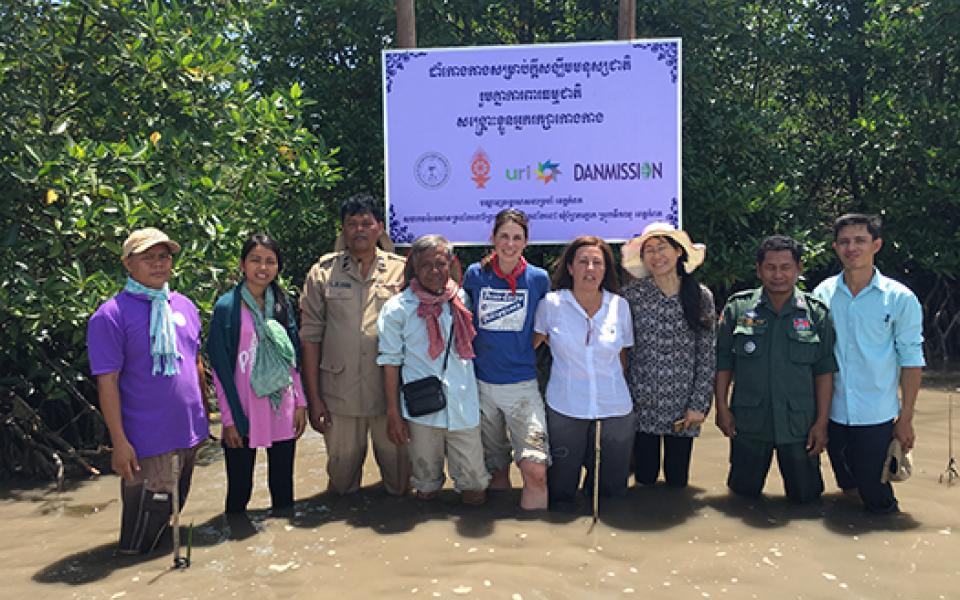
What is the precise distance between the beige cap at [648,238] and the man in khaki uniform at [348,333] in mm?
1322

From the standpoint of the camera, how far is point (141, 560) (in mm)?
3311

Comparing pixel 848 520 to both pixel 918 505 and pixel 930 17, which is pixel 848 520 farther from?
pixel 930 17

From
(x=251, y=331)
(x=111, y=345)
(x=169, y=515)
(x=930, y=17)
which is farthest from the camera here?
(x=930, y=17)

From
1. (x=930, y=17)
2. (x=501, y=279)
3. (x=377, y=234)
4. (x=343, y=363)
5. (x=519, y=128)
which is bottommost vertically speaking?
(x=343, y=363)

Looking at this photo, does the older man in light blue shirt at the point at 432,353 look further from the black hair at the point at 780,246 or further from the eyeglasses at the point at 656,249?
the black hair at the point at 780,246

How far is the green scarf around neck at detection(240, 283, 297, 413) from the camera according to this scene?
3625 millimetres

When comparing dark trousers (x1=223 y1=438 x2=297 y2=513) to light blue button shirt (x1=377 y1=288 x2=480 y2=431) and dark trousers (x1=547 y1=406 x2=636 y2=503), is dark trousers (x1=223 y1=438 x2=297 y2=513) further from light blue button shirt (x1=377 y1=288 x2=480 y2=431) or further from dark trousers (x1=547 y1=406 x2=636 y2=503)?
dark trousers (x1=547 y1=406 x2=636 y2=503)

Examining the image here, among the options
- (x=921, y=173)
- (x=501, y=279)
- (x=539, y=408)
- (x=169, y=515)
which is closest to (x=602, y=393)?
(x=539, y=408)

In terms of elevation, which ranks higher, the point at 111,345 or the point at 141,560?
the point at 111,345

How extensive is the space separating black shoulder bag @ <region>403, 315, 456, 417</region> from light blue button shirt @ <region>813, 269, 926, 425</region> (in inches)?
82.2

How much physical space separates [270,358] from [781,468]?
9.13 ft

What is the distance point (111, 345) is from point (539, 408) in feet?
6.92

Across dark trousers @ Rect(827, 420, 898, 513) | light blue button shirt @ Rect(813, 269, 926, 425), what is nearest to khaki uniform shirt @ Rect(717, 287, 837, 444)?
light blue button shirt @ Rect(813, 269, 926, 425)

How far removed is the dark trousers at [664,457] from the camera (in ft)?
13.4
